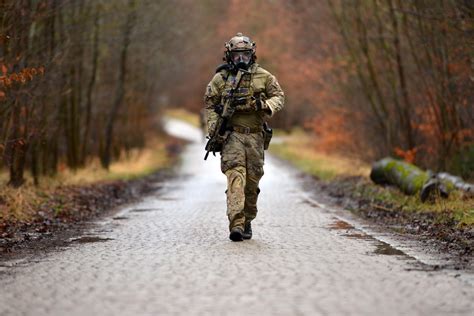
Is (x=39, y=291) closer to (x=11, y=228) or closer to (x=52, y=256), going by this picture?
(x=52, y=256)

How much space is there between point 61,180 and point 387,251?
12.4 m

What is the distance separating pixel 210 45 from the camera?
57344 millimetres

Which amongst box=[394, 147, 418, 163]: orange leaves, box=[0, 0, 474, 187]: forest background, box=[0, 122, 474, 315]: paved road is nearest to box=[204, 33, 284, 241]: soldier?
box=[0, 122, 474, 315]: paved road

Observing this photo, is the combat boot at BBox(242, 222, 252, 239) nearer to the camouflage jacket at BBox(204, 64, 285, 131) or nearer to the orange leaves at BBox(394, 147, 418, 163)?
the camouflage jacket at BBox(204, 64, 285, 131)

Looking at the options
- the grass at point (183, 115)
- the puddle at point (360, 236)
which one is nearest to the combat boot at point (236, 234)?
the puddle at point (360, 236)

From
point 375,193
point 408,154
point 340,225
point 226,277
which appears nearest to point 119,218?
point 340,225

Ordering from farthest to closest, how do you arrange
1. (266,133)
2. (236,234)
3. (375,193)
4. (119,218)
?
(375,193) → (119,218) → (266,133) → (236,234)

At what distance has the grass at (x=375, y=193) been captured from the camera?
13.1m

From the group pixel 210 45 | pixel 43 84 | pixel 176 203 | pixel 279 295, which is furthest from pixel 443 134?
pixel 210 45

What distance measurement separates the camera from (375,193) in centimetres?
1805

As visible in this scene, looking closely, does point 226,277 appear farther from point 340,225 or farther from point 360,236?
point 340,225

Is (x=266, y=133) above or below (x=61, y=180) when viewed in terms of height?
above

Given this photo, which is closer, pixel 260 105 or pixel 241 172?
pixel 260 105

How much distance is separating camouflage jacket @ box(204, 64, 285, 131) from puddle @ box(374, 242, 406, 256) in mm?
2063
